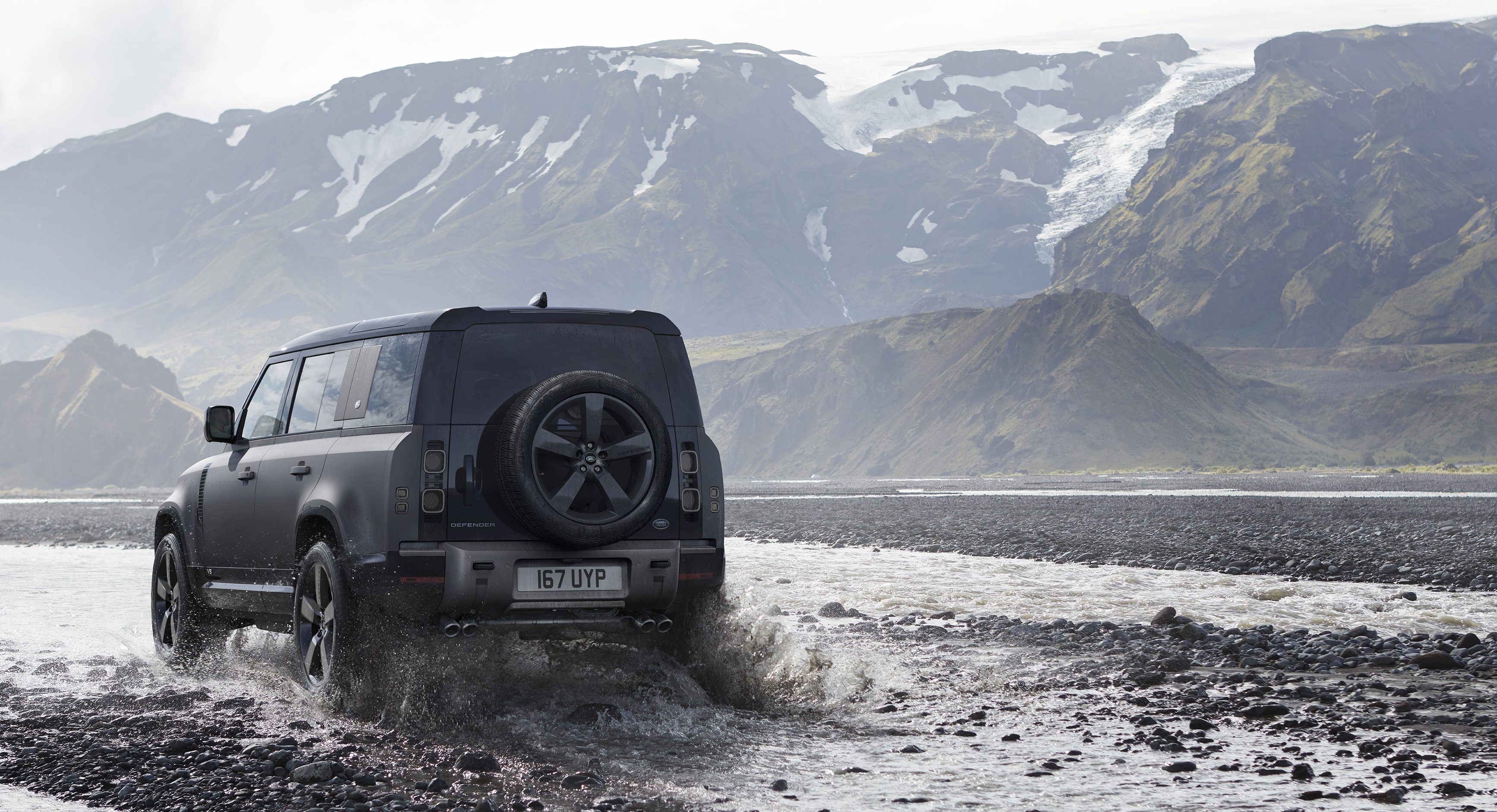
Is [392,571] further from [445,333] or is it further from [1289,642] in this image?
[1289,642]

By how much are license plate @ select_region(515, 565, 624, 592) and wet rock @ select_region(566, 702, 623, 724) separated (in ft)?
2.53

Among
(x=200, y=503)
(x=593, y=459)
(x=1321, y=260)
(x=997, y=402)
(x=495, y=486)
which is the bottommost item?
(x=200, y=503)

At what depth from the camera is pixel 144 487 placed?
474 feet

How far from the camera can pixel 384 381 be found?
7.39 m

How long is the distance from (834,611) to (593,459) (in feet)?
23.7

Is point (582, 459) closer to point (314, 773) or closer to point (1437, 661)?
point (314, 773)

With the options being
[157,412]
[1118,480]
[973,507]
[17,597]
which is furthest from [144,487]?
[17,597]

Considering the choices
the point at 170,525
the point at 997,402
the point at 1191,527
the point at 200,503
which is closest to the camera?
the point at 200,503

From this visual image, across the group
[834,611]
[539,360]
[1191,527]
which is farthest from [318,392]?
[1191,527]

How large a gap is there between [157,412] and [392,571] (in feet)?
536

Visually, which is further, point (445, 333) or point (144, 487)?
point (144, 487)

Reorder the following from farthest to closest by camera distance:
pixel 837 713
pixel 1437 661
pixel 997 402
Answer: pixel 997 402 < pixel 1437 661 < pixel 837 713

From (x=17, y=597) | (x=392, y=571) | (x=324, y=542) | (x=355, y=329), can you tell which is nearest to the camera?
(x=392, y=571)

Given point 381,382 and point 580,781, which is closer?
point 580,781
